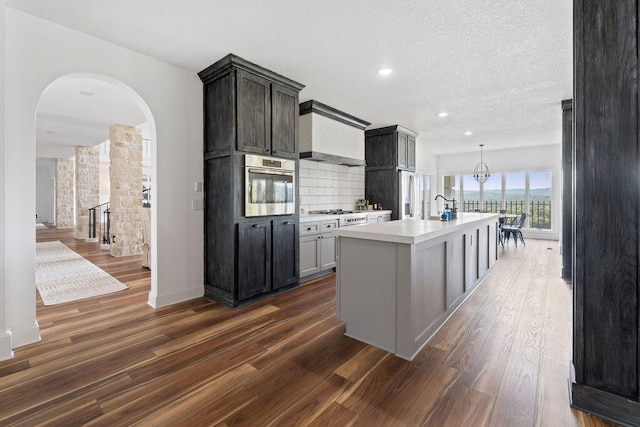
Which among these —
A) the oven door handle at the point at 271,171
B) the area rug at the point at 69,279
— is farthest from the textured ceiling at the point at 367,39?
the area rug at the point at 69,279

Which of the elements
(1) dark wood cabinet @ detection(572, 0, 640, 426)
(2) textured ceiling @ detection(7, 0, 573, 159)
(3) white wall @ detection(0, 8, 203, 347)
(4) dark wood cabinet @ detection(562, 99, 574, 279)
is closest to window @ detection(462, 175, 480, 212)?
(4) dark wood cabinet @ detection(562, 99, 574, 279)

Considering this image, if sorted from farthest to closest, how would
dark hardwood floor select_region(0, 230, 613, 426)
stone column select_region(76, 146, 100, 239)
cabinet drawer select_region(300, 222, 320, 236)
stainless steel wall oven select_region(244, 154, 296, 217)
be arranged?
stone column select_region(76, 146, 100, 239), cabinet drawer select_region(300, 222, 320, 236), stainless steel wall oven select_region(244, 154, 296, 217), dark hardwood floor select_region(0, 230, 613, 426)

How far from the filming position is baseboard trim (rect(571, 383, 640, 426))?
57.3 inches

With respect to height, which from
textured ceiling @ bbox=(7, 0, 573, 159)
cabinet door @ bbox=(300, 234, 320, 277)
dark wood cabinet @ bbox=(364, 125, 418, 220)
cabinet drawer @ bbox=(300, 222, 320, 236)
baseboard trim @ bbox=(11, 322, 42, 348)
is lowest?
baseboard trim @ bbox=(11, 322, 42, 348)

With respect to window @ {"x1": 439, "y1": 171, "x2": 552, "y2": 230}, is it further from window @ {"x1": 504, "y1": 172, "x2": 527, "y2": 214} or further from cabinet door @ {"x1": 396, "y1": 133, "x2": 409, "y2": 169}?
cabinet door @ {"x1": 396, "y1": 133, "x2": 409, "y2": 169}

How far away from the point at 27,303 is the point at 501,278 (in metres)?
5.33

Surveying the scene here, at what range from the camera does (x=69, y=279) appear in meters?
4.09

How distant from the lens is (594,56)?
5.02ft

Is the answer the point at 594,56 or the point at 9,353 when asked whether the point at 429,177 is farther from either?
the point at 9,353

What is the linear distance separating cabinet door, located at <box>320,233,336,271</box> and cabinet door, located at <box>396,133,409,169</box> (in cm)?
260

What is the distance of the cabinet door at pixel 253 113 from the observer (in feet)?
10.3

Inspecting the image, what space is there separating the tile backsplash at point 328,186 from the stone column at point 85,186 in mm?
6573

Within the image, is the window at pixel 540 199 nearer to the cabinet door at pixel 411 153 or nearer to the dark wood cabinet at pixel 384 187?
the cabinet door at pixel 411 153

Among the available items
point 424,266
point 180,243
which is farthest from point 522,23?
point 180,243
